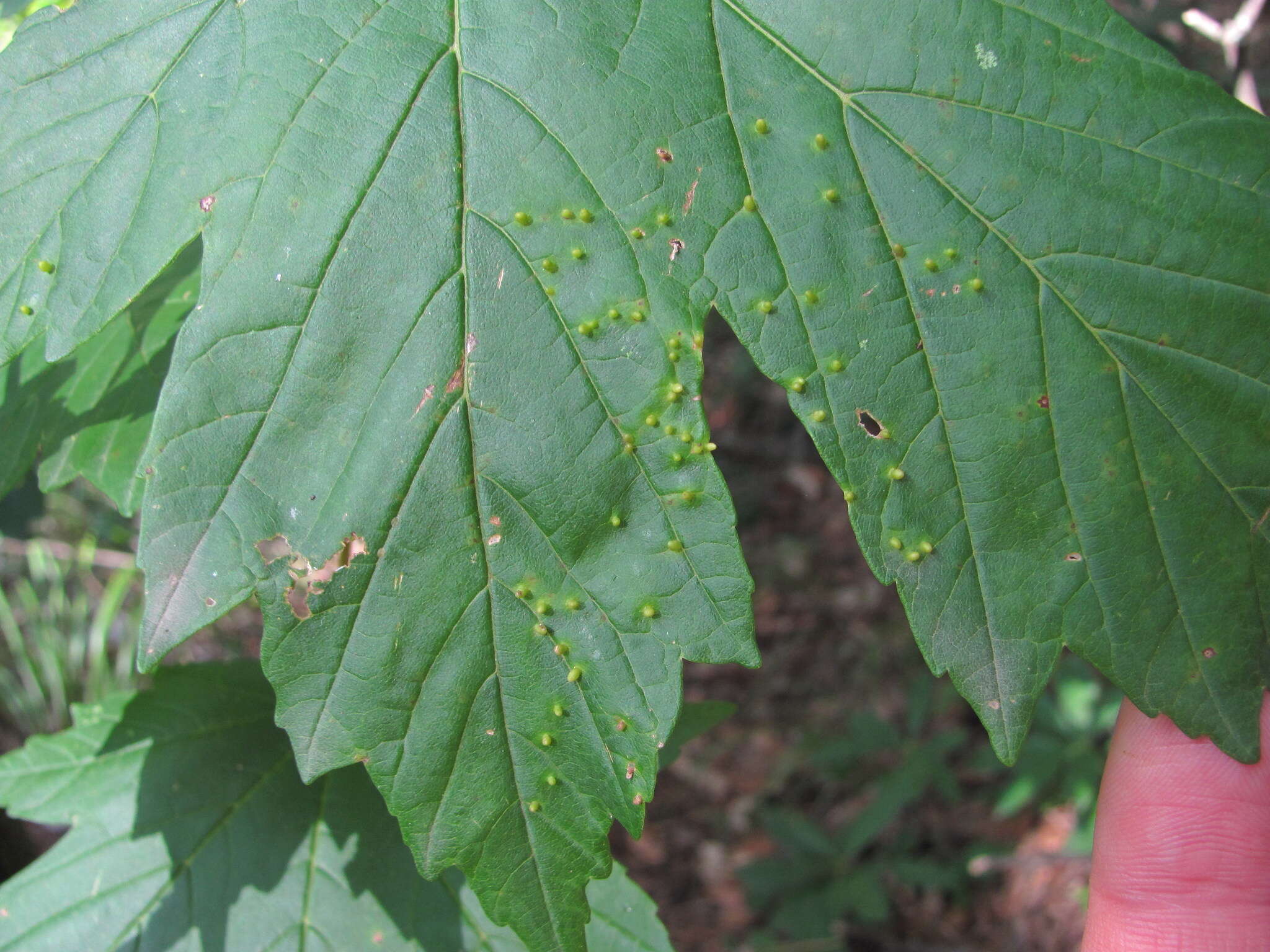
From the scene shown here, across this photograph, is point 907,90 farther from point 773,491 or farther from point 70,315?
point 773,491

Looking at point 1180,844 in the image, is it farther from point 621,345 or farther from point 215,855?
point 215,855

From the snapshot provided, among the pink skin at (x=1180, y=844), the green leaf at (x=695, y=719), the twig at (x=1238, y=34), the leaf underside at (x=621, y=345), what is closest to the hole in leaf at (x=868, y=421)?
the leaf underside at (x=621, y=345)

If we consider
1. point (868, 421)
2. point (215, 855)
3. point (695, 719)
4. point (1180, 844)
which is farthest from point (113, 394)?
point (1180, 844)

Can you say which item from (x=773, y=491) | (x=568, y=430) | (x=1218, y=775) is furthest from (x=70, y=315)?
(x=773, y=491)

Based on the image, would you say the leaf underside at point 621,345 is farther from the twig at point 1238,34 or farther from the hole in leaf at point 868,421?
the twig at point 1238,34

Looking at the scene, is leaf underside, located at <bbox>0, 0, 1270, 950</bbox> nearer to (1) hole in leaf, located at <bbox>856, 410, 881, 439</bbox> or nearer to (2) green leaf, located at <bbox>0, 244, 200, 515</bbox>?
(1) hole in leaf, located at <bbox>856, 410, 881, 439</bbox>

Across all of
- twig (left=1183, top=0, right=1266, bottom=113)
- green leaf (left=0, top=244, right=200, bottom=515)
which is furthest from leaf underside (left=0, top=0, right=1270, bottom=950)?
twig (left=1183, top=0, right=1266, bottom=113)
